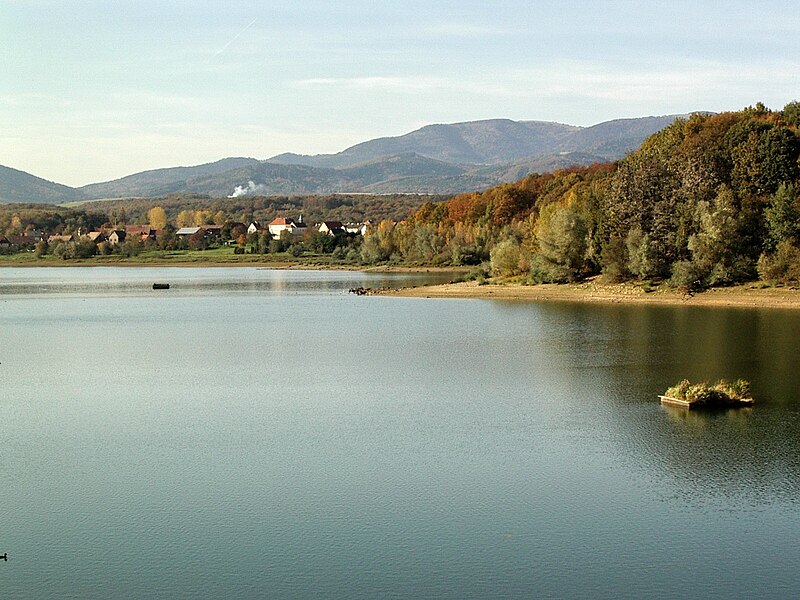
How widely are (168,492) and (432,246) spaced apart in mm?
82235

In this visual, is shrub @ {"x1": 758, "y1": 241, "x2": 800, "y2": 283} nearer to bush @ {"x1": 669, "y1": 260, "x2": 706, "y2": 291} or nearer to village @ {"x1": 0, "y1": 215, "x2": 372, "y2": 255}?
bush @ {"x1": 669, "y1": 260, "x2": 706, "y2": 291}

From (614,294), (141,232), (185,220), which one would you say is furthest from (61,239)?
(614,294)

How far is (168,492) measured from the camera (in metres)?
17.3

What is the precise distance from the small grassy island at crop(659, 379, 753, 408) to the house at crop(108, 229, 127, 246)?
117m

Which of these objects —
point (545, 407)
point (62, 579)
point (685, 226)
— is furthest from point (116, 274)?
point (62, 579)

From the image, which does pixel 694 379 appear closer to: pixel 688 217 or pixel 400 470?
pixel 400 470

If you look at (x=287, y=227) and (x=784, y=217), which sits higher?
(x=784, y=217)

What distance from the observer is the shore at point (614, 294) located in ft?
162

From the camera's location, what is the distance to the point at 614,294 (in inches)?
2202

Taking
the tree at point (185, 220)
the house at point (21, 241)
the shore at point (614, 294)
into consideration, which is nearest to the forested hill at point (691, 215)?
the shore at point (614, 294)

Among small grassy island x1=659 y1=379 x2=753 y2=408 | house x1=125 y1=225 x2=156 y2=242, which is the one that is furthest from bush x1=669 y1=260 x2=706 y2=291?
house x1=125 y1=225 x2=156 y2=242

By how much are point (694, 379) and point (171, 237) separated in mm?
114720

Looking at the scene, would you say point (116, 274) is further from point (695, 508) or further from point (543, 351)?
point (695, 508)

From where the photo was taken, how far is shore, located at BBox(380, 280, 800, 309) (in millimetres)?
49281
